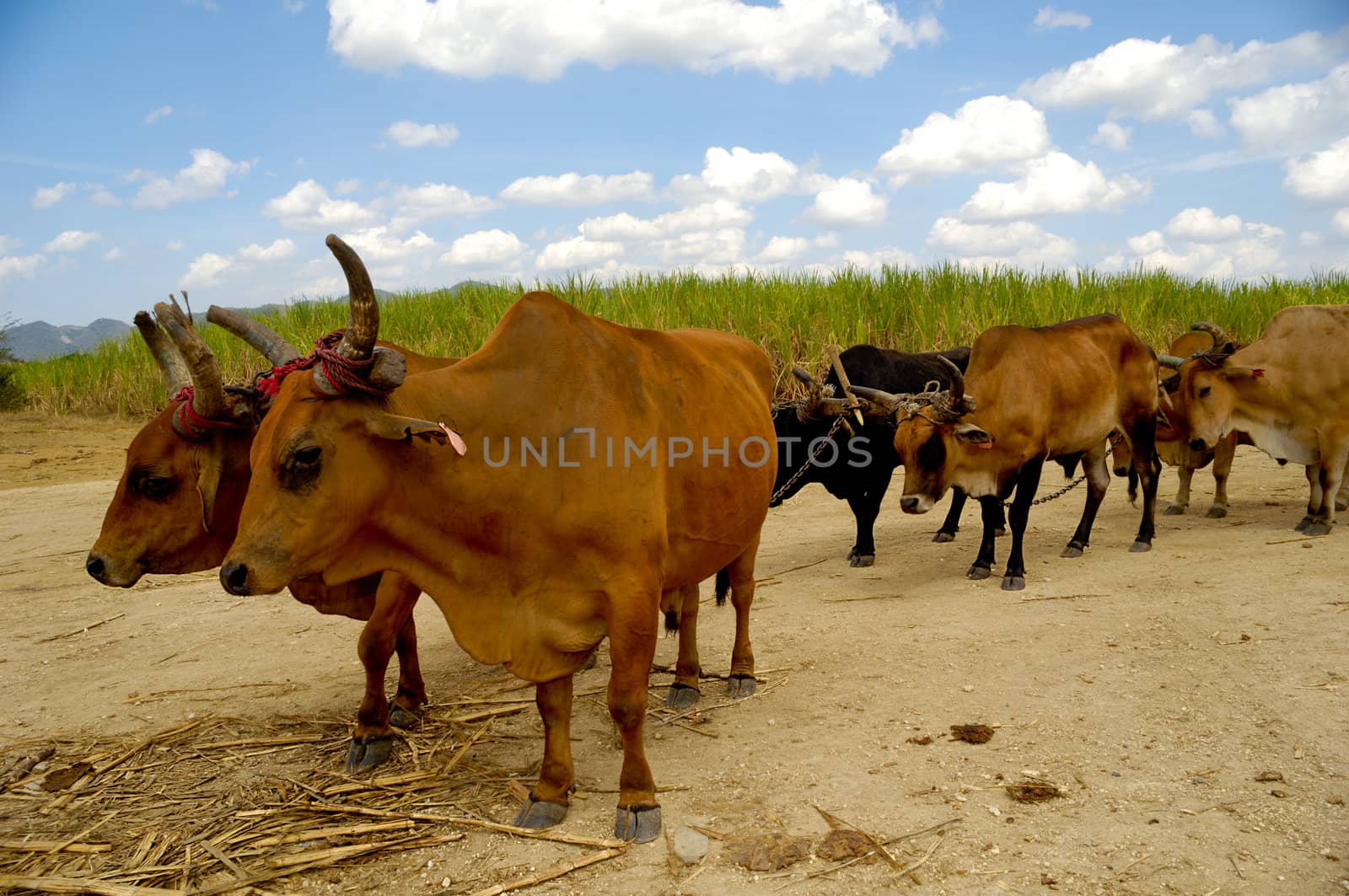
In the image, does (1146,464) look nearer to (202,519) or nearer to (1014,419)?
(1014,419)

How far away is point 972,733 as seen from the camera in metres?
4.05

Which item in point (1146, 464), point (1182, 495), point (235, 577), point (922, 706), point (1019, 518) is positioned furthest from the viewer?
point (1182, 495)

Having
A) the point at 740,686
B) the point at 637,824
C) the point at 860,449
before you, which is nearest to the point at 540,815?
the point at 637,824

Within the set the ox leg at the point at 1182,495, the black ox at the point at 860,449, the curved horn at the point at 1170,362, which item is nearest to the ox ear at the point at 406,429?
the black ox at the point at 860,449

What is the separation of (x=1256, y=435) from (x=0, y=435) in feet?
62.1

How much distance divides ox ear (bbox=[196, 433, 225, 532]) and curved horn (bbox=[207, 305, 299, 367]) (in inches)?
22.2

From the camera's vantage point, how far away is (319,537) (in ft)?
9.61

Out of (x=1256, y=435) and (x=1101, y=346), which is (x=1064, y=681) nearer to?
(x=1101, y=346)

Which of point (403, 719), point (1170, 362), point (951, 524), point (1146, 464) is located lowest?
point (403, 719)

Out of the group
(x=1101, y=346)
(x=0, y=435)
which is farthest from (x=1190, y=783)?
(x=0, y=435)

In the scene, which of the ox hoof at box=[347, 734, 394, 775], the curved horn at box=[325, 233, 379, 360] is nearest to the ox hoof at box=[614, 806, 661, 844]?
the ox hoof at box=[347, 734, 394, 775]

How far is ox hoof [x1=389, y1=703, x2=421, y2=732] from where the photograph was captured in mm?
4488

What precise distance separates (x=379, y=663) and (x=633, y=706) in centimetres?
127

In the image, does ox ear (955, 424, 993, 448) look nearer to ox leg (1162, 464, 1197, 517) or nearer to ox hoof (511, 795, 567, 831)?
ox leg (1162, 464, 1197, 517)
